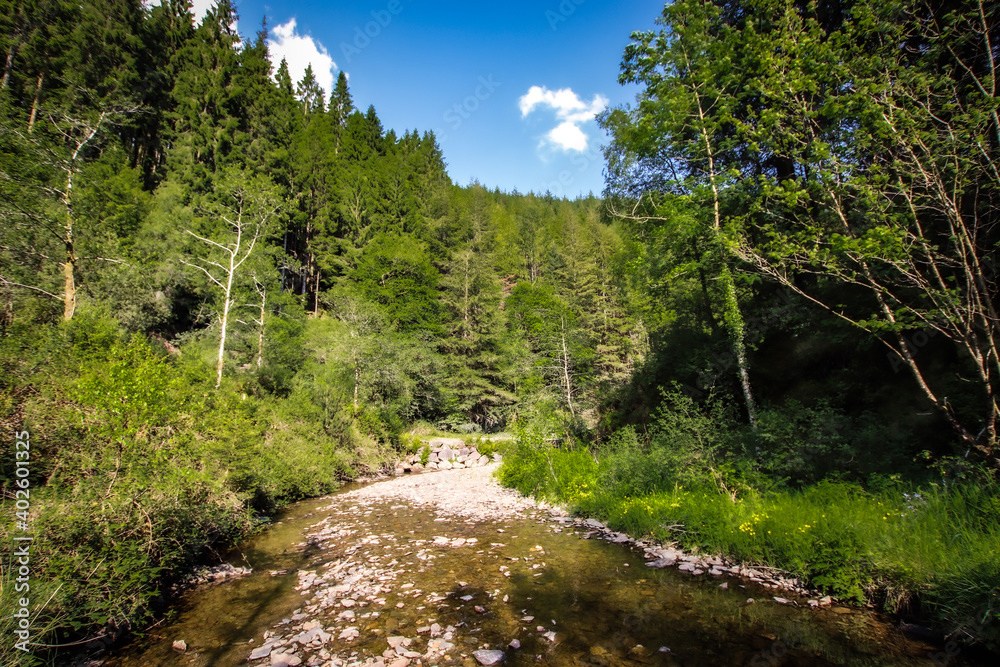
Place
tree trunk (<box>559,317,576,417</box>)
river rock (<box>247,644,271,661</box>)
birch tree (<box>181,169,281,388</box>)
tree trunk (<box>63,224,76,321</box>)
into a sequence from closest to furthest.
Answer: river rock (<box>247,644,271,661</box>) → tree trunk (<box>63,224,76,321</box>) → tree trunk (<box>559,317,576,417</box>) → birch tree (<box>181,169,281,388</box>)

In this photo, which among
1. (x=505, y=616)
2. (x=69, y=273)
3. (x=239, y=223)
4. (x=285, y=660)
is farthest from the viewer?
(x=239, y=223)

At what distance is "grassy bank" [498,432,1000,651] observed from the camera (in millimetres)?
4137

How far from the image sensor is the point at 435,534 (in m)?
8.97

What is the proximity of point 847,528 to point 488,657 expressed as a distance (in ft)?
17.3

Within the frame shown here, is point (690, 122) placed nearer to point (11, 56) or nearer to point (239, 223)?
point (239, 223)

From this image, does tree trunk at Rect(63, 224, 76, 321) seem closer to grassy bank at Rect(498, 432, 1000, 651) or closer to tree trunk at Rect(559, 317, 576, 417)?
grassy bank at Rect(498, 432, 1000, 651)

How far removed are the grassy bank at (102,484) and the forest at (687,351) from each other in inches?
1.8

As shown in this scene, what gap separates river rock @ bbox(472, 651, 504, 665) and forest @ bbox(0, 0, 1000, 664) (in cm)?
445

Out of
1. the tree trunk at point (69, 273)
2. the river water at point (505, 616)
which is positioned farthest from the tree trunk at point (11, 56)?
the river water at point (505, 616)

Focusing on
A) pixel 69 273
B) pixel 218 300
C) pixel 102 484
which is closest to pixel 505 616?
pixel 102 484

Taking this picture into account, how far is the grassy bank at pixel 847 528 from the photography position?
4137mm

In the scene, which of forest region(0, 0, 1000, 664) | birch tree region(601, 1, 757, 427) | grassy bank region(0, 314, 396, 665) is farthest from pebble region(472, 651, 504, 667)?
birch tree region(601, 1, 757, 427)

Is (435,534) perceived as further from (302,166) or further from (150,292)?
(302,166)

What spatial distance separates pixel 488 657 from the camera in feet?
14.0
